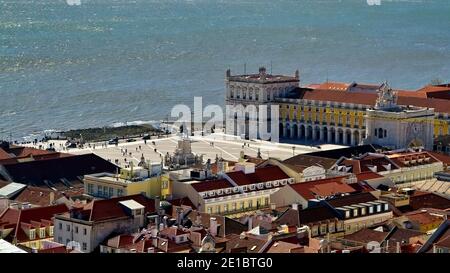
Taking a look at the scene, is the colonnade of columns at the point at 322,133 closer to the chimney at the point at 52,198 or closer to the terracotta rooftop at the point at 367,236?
the chimney at the point at 52,198

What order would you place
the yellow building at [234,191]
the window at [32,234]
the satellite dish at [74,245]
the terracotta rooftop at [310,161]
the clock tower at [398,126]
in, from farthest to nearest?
the clock tower at [398,126] → the terracotta rooftop at [310,161] → the yellow building at [234,191] → the window at [32,234] → the satellite dish at [74,245]

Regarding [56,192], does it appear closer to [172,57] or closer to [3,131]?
[3,131]

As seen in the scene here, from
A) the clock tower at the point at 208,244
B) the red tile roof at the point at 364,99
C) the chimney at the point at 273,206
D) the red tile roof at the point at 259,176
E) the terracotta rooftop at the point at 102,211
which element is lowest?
the red tile roof at the point at 364,99

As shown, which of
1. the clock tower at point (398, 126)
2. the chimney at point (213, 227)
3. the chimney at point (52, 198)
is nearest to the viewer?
the chimney at point (213, 227)

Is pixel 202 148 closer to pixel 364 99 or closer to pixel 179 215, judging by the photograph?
pixel 364 99

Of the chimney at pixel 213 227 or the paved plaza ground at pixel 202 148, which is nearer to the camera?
the chimney at pixel 213 227

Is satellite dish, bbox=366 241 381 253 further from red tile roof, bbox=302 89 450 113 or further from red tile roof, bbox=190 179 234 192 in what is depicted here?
red tile roof, bbox=302 89 450 113

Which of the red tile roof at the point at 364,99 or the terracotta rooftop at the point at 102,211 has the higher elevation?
the terracotta rooftop at the point at 102,211

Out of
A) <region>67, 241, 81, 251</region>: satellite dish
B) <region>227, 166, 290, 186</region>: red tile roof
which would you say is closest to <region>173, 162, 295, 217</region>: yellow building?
<region>227, 166, 290, 186</region>: red tile roof

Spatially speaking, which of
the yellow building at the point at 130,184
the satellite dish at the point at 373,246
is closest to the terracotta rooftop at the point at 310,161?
the yellow building at the point at 130,184
